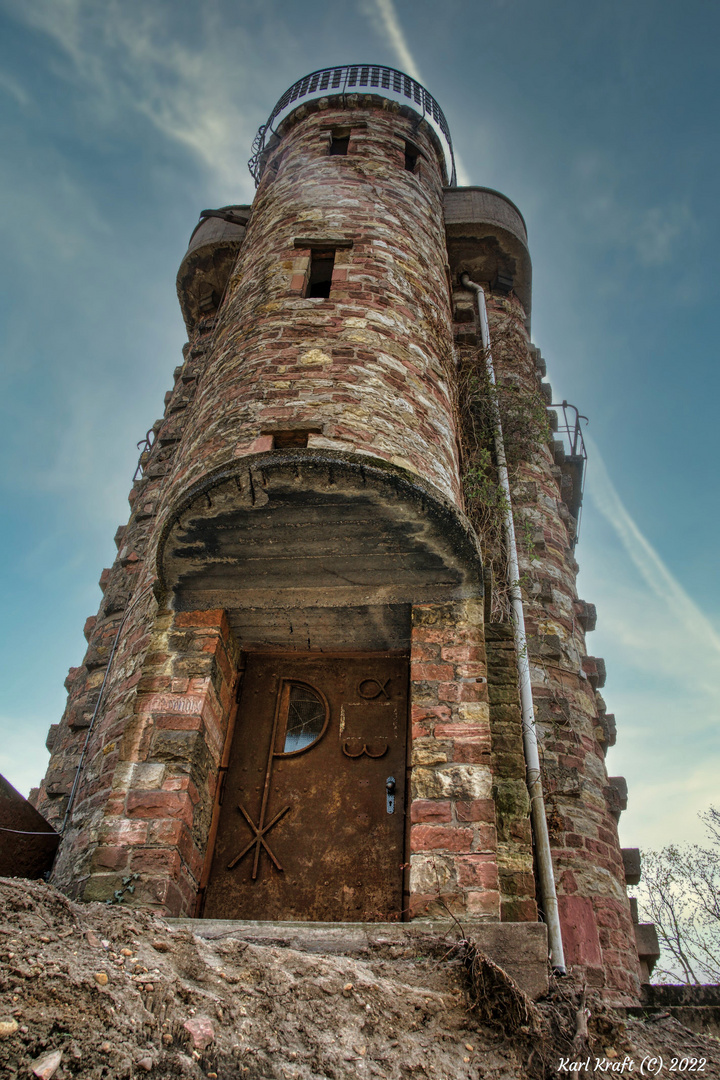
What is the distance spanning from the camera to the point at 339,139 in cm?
854

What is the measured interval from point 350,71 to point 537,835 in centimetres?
1025

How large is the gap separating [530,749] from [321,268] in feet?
14.6

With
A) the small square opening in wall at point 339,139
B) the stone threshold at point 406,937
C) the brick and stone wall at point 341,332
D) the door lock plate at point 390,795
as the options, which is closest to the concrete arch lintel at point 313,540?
the brick and stone wall at point 341,332

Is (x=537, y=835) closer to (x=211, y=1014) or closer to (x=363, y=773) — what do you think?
(x=363, y=773)

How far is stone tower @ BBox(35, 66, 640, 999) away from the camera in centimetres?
414

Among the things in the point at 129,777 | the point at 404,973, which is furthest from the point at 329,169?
the point at 404,973

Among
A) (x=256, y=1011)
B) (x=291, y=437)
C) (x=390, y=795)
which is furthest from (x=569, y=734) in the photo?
(x=256, y=1011)

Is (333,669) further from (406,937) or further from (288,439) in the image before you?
(406,937)

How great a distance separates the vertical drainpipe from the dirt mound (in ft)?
3.72

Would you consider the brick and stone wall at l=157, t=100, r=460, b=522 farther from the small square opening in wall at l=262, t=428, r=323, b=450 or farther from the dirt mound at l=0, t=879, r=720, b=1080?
the dirt mound at l=0, t=879, r=720, b=1080

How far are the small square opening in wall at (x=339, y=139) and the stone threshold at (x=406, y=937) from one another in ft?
26.6

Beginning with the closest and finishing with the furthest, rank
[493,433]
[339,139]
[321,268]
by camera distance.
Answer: [321,268], [493,433], [339,139]

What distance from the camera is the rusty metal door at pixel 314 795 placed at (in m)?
4.31

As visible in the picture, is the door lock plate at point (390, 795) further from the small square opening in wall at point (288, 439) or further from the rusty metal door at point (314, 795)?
the small square opening in wall at point (288, 439)
